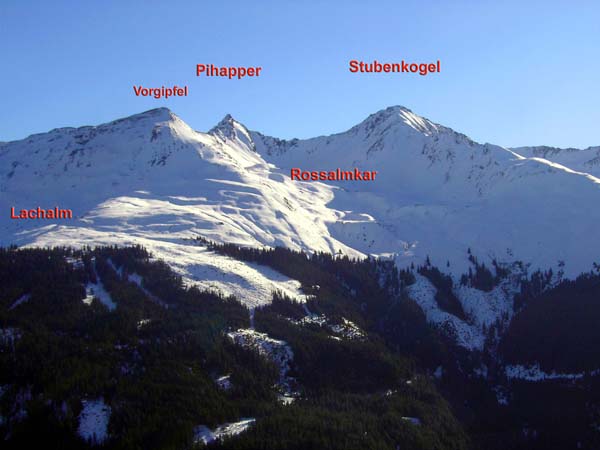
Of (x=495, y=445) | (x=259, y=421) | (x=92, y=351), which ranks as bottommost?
(x=495, y=445)

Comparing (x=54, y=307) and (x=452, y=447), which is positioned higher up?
(x=54, y=307)

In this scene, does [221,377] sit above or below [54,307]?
below

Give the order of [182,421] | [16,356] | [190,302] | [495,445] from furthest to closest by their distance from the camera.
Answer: [190,302] → [495,445] → [16,356] → [182,421]

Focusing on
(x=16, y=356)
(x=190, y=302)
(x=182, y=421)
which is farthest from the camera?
(x=190, y=302)

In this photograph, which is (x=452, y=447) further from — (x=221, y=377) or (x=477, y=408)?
(x=221, y=377)

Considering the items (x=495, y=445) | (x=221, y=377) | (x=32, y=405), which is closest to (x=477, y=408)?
(x=495, y=445)

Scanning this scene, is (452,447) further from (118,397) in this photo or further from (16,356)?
(16,356)

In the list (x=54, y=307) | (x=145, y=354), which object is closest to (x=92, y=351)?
(x=145, y=354)

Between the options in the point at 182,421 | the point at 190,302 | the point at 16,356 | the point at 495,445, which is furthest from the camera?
the point at 190,302

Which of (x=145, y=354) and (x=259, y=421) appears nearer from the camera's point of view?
(x=259, y=421)
